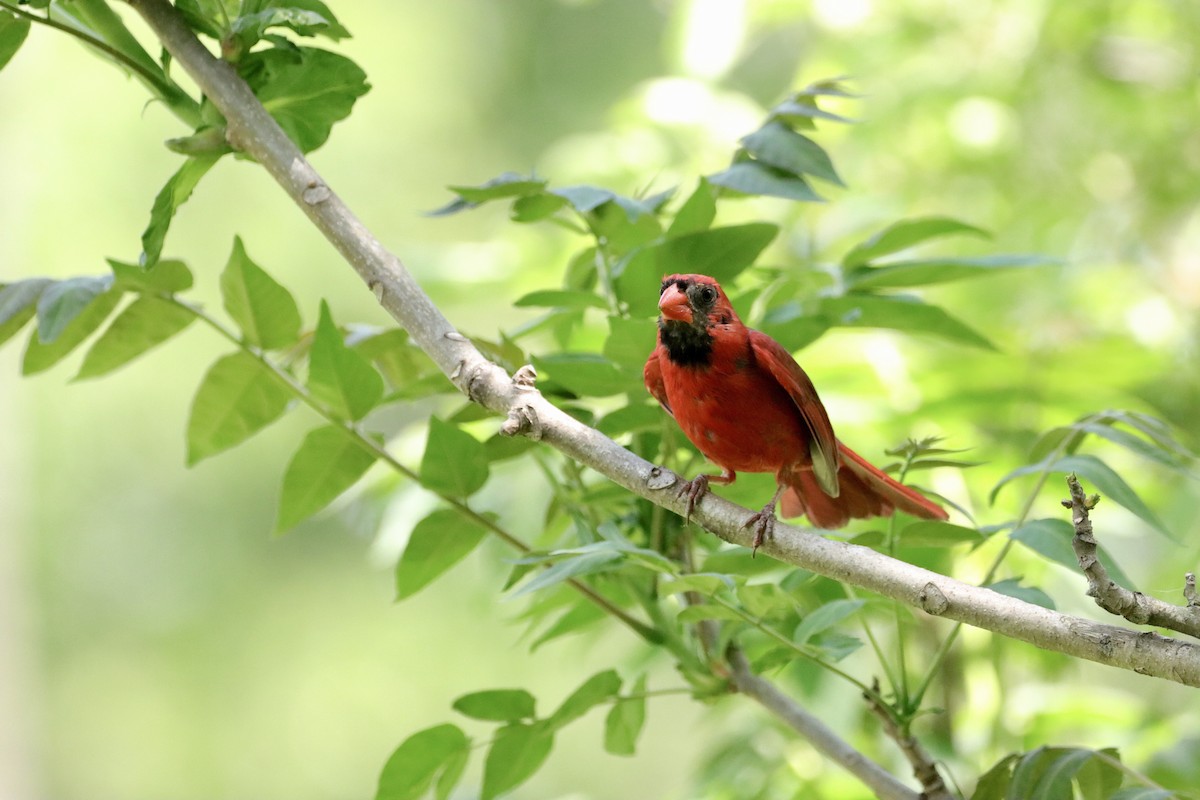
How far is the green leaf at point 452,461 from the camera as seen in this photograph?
1749 mm

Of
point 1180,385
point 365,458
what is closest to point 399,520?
point 365,458

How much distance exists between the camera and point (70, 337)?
1.97 metres

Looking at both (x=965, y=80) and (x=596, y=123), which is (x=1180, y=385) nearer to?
(x=965, y=80)

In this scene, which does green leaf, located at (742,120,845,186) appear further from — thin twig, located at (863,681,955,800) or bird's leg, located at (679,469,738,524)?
thin twig, located at (863,681,955,800)

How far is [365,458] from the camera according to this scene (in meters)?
1.92

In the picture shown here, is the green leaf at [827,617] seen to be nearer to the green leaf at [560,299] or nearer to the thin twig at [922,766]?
the thin twig at [922,766]

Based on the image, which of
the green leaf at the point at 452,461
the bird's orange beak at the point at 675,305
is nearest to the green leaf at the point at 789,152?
the bird's orange beak at the point at 675,305

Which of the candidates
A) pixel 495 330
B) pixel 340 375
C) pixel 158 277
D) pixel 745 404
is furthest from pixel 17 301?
pixel 495 330

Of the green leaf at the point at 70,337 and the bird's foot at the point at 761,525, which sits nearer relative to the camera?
the bird's foot at the point at 761,525

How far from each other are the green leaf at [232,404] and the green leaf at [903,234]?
0.96 metres

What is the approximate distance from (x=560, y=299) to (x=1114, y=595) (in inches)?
37.3

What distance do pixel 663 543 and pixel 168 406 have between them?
7.08 m

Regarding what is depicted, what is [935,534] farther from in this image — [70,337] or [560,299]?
[70,337]

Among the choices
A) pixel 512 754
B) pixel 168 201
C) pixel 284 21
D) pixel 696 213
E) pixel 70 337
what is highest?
pixel 284 21
